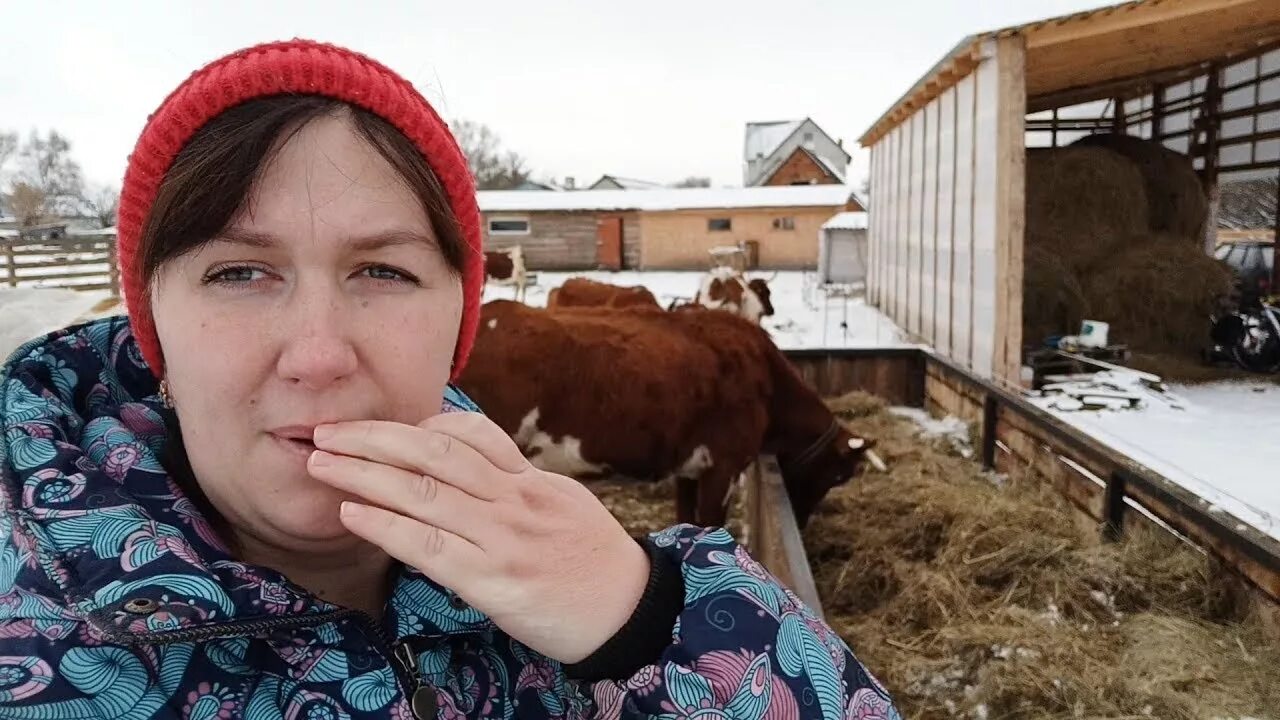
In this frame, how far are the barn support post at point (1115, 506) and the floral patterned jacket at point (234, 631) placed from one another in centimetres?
399

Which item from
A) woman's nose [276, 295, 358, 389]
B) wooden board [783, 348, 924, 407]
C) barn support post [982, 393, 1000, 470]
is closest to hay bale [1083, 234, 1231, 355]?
wooden board [783, 348, 924, 407]

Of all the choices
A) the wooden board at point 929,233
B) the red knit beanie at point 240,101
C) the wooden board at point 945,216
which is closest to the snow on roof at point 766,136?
the wooden board at point 929,233

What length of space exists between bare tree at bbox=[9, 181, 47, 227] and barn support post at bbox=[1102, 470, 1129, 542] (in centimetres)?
3375

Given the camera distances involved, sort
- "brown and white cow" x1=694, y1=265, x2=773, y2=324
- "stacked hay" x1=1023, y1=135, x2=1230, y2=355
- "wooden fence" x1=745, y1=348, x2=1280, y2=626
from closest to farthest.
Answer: "wooden fence" x1=745, y1=348, x2=1280, y2=626
"stacked hay" x1=1023, y1=135, x2=1230, y2=355
"brown and white cow" x1=694, y1=265, x2=773, y2=324

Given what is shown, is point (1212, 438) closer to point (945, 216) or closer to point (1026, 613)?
point (1026, 613)

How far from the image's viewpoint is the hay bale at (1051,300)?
30.5 feet

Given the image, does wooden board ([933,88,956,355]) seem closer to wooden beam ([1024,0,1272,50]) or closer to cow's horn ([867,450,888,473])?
wooden beam ([1024,0,1272,50])

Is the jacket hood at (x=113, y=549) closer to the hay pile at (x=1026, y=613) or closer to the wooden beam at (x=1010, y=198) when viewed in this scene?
the hay pile at (x=1026, y=613)

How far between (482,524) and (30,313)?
2.25m

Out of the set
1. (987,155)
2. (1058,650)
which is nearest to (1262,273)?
(987,155)

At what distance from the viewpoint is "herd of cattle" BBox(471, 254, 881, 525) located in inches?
183

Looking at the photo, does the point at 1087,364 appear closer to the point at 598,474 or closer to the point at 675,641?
the point at 598,474

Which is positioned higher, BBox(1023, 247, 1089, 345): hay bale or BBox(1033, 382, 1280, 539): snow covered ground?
BBox(1023, 247, 1089, 345): hay bale

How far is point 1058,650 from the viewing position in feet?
11.0
